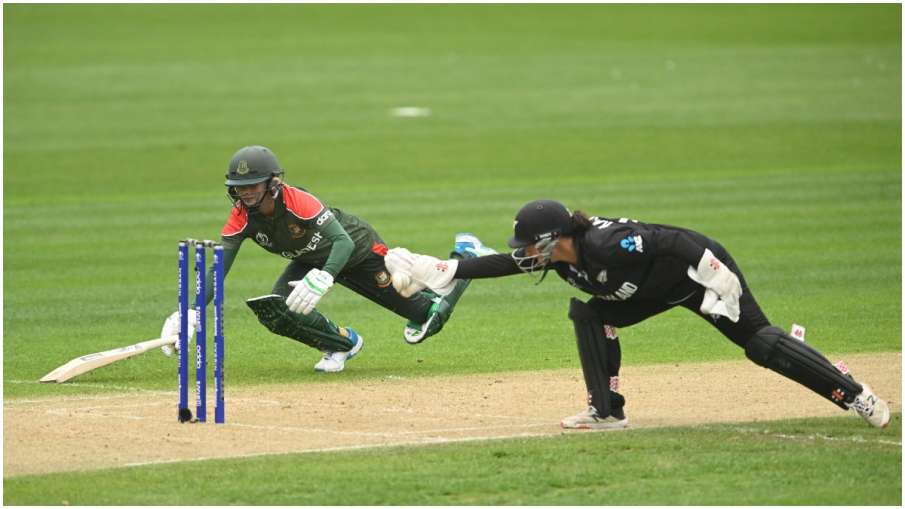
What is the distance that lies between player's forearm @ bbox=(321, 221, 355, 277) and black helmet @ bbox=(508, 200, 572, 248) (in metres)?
2.14

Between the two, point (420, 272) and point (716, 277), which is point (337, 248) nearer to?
point (420, 272)

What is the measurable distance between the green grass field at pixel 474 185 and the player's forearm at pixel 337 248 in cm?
123

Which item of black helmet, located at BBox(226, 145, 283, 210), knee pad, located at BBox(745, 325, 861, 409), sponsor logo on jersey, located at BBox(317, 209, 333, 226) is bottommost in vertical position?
knee pad, located at BBox(745, 325, 861, 409)

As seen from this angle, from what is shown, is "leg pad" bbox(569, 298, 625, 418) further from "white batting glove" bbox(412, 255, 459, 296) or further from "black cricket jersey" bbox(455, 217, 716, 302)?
"white batting glove" bbox(412, 255, 459, 296)

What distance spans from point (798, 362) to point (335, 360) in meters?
4.29

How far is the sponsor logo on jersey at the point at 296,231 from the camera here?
38.8ft

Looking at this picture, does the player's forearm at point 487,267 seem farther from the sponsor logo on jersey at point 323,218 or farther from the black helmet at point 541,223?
the sponsor logo on jersey at point 323,218

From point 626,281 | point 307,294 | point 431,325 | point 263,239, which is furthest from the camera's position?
point 431,325

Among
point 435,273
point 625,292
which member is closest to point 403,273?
point 435,273

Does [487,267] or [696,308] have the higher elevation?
[487,267]

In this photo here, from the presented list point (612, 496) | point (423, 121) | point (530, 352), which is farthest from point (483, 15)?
point (612, 496)

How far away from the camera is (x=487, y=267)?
32.0 ft

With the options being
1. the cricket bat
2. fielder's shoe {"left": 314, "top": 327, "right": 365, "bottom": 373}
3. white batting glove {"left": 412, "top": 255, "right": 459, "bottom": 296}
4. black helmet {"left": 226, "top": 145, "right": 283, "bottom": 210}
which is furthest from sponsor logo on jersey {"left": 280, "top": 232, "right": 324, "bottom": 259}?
white batting glove {"left": 412, "top": 255, "right": 459, "bottom": 296}

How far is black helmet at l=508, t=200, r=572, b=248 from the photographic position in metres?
9.37
